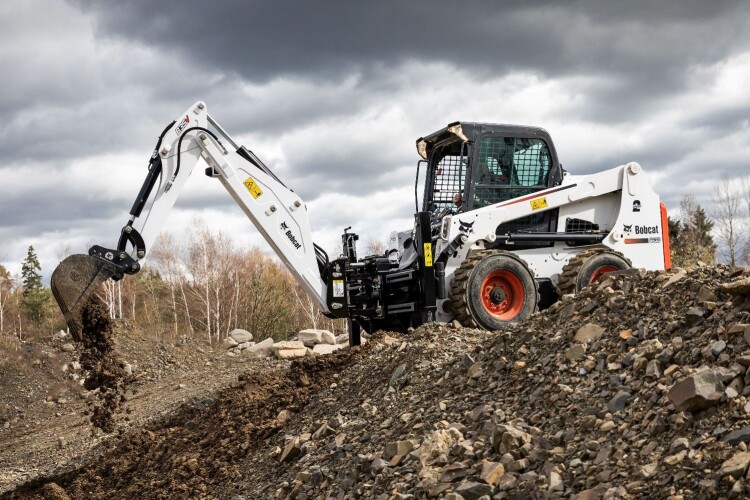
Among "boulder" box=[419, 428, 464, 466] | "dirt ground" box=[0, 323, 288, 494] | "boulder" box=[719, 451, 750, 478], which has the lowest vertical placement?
"dirt ground" box=[0, 323, 288, 494]

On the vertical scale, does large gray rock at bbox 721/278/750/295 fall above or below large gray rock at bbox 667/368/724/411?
above

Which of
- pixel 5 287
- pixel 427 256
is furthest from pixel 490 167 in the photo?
pixel 5 287

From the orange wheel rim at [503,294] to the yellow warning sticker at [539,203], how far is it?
4.20ft

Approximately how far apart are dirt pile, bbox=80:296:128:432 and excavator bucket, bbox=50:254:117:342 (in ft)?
0.27

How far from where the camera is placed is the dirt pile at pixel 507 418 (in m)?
4.60

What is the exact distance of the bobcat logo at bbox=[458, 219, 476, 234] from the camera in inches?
437

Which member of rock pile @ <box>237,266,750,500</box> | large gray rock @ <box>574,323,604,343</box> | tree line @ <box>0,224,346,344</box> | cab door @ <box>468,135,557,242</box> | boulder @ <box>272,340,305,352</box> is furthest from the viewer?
tree line @ <box>0,224,346,344</box>

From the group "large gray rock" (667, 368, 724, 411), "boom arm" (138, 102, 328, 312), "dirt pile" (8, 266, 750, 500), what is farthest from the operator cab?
"large gray rock" (667, 368, 724, 411)

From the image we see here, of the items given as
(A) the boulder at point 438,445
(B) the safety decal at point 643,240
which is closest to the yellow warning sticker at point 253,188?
(B) the safety decal at point 643,240

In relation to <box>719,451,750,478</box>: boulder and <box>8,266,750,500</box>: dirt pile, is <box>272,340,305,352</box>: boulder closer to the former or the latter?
<box>8,266,750,500</box>: dirt pile

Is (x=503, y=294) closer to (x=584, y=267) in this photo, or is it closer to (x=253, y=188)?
(x=584, y=267)

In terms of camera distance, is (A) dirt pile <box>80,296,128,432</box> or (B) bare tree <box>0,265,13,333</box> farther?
(B) bare tree <box>0,265,13,333</box>

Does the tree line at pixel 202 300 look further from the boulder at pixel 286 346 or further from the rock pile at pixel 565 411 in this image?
the rock pile at pixel 565 411

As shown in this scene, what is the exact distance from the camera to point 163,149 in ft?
34.1
